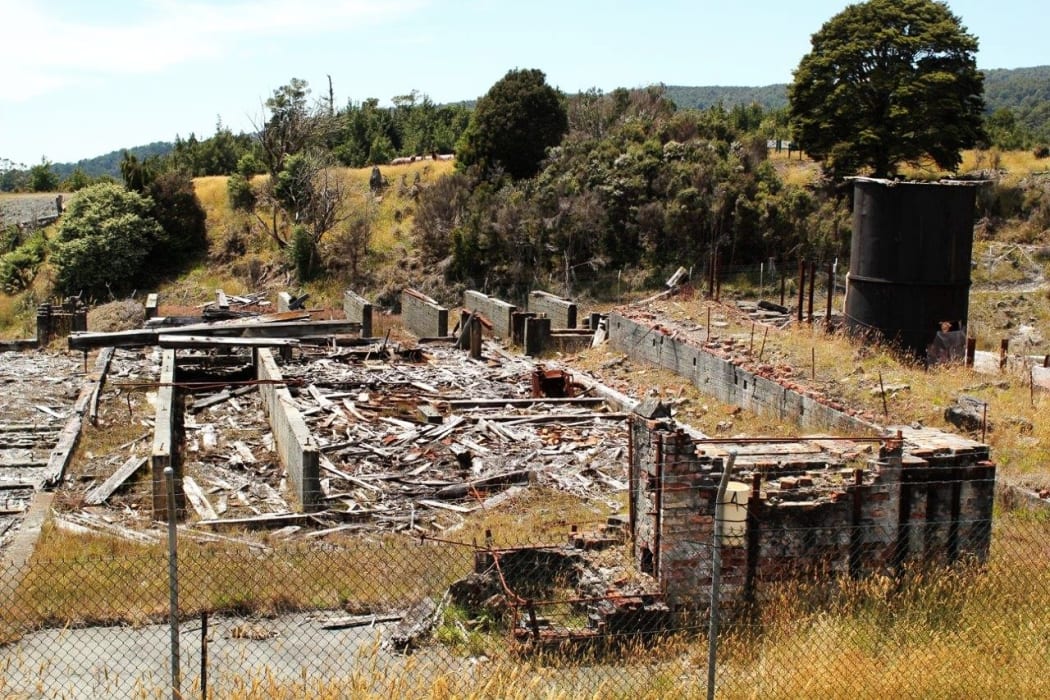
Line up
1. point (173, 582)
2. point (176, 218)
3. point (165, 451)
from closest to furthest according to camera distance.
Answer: point (173, 582), point (165, 451), point (176, 218)

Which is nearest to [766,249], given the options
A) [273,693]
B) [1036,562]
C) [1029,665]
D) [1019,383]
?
[1019,383]

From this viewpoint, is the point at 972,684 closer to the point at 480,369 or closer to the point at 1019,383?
the point at 1019,383

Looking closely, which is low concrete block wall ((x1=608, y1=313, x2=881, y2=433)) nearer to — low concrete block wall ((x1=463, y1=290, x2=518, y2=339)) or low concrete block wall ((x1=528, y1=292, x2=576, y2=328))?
low concrete block wall ((x1=528, y1=292, x2=576, y2=328))

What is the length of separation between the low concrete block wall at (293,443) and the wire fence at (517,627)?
108 inches

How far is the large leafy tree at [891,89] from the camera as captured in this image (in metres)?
33.6

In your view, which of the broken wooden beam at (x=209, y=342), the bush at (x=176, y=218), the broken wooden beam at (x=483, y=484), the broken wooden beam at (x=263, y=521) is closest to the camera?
the broken wooden beam at (x=263, y=521)

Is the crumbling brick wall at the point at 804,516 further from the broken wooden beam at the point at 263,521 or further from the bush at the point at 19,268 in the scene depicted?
the bush at the point at 19,268

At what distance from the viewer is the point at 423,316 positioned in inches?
1146

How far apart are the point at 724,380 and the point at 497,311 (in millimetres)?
10207

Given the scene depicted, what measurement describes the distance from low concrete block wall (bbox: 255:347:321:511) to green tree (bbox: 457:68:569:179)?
21.4 meters

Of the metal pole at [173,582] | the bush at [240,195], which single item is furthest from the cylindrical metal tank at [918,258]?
the bush at [240,195]

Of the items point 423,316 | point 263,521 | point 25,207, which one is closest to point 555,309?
point 423,316

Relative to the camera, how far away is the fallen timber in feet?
74.6

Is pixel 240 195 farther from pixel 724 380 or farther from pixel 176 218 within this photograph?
pixel 724 380
